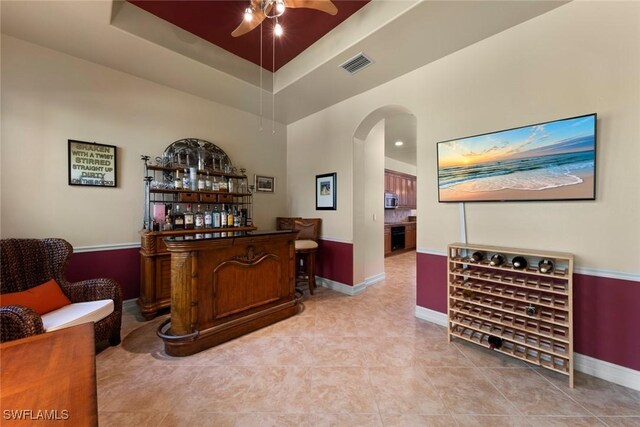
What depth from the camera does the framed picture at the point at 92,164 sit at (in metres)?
2.74

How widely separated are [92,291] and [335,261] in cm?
288

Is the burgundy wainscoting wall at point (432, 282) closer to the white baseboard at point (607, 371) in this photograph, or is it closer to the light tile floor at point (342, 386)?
the light tile floor at point (342, 386)

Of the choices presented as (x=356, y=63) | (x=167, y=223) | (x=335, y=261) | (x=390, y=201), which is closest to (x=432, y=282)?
(x=335, y=261)

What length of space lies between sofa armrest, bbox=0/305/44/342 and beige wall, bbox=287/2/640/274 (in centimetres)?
340

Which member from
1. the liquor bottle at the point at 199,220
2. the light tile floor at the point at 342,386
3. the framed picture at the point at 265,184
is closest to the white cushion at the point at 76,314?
the light tile floor at the point at 342,386

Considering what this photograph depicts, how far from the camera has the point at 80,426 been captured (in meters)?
0.60

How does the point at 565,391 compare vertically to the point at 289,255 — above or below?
below

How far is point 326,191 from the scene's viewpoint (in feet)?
13.3

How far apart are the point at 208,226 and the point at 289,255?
4.54ft

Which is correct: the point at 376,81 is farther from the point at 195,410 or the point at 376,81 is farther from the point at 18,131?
the point at 18,131

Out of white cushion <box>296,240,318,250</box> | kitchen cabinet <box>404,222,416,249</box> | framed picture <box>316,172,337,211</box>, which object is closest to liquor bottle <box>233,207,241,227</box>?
white cushion <box>296,240,318,250</box>

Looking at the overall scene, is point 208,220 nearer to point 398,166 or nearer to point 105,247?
point 105,247

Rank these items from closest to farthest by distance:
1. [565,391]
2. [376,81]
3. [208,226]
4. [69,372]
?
[69,372]
[565,391]
[376,81]
[208,226]

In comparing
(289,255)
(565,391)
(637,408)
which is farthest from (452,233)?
(289,255)
